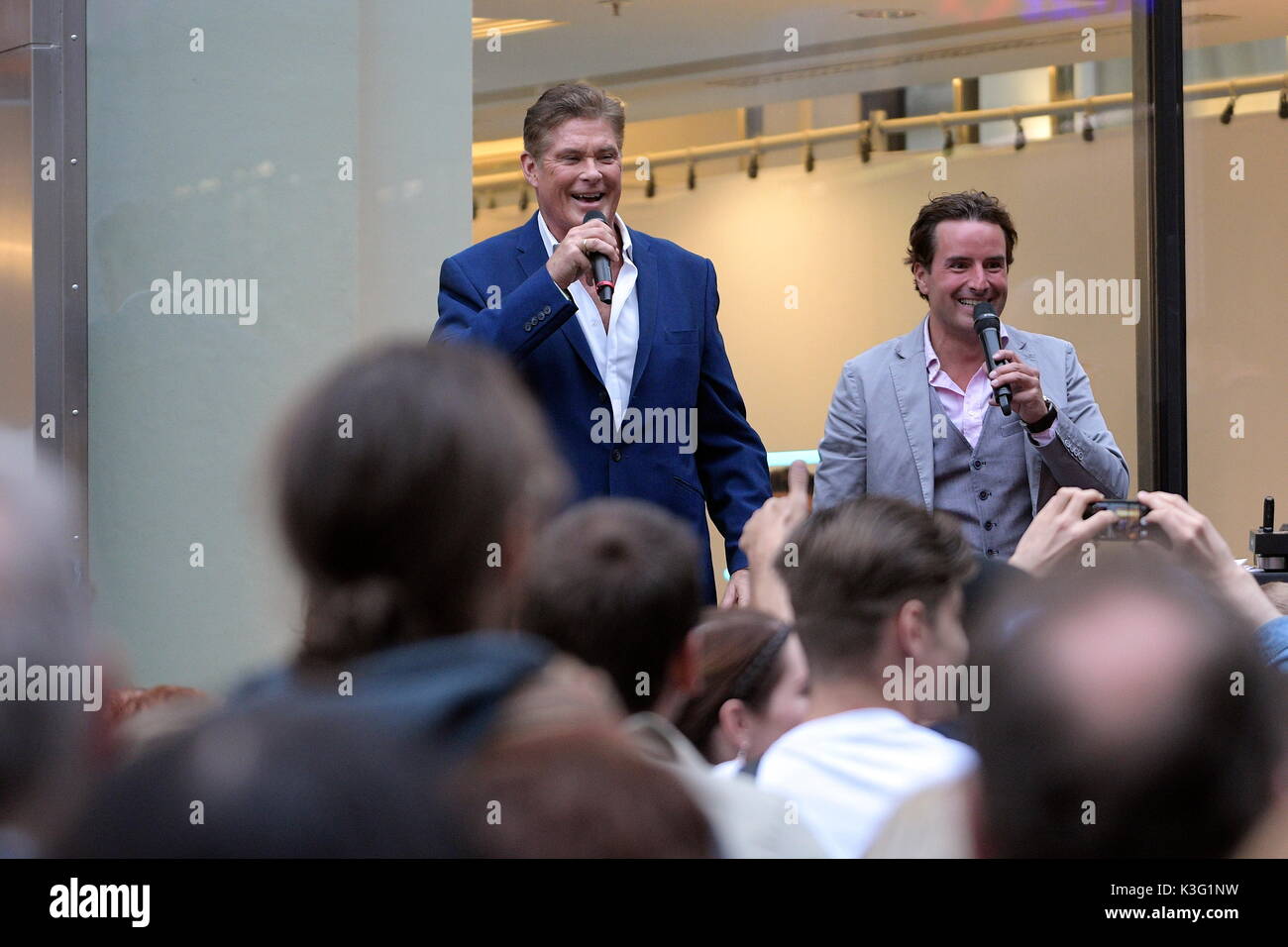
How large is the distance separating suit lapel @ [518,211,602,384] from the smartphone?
1164 millimetres

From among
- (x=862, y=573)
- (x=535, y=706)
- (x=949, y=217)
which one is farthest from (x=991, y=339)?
(x=535, y=706)

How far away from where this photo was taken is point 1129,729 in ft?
3.50

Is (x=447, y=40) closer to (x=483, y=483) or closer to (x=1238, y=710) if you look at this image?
(x=483, y=483)

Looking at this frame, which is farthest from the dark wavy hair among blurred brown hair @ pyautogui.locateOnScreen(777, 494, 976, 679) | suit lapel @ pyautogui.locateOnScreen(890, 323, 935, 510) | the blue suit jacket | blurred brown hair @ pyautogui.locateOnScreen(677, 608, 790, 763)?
blurred brown hair @ pyautogui.locateOnScreen(677, 608, 790, 763)

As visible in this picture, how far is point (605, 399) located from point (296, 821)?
2.46 meters

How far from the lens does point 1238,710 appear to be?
1.08m

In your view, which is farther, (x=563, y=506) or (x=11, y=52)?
(x=11, y=52)

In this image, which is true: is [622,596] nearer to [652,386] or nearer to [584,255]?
[584,255]

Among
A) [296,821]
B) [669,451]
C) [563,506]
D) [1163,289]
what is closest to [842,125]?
[1163,289]

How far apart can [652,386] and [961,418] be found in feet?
2.31

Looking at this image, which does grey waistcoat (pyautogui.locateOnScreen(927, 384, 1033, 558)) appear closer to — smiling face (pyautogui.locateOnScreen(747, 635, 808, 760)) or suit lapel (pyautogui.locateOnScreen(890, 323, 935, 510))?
suit lapel (pyautogui.locateOnScreen(890, 323, 935, 510))

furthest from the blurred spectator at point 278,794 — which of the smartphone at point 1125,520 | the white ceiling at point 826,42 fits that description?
the white ceiling at point 826,42

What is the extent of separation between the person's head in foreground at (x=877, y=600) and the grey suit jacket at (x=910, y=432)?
1.36m
